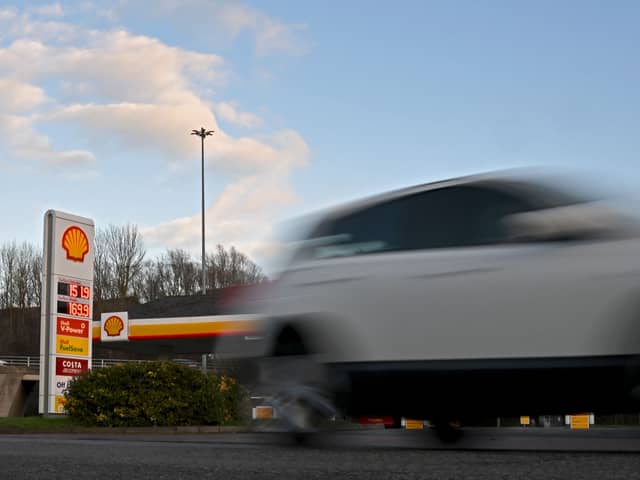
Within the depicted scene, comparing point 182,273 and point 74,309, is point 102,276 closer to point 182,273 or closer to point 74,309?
point 182,273

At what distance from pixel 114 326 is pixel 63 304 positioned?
725 inches

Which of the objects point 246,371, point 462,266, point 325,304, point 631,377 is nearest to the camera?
point 631,377

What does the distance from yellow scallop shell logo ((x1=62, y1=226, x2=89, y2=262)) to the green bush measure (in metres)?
8.21

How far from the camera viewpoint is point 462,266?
7.22m

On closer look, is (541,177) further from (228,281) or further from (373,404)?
(228,281)

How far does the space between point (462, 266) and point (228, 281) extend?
83377mm

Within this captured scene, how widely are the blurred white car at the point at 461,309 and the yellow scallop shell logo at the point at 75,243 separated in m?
21.1

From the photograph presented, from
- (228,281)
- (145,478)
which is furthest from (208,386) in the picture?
(228,281)

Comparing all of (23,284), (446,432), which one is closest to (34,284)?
(23,284)

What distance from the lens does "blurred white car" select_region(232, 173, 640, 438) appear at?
6.72m

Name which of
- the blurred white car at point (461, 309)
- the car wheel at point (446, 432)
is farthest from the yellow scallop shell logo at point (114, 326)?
the blurred white car at point (461, 309)

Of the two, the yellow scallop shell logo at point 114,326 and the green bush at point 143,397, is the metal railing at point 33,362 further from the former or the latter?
the green bush at point 143,397

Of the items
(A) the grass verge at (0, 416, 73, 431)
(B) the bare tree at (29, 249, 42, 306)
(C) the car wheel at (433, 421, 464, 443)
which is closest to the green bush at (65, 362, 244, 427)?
(A) the grass verge at (0, 416, 73, 431)

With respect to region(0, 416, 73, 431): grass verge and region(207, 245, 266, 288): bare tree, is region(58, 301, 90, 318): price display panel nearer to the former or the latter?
region(0, 416, 73, 431): grass verge
